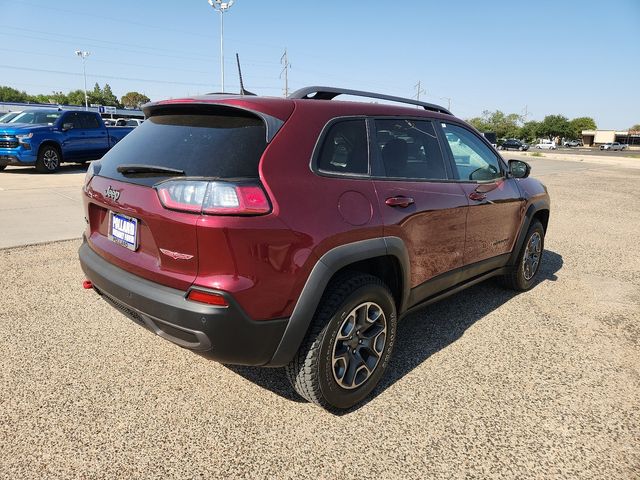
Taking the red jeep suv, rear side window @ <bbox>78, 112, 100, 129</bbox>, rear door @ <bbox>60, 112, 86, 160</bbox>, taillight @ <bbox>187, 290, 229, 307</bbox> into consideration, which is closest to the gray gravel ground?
the red jeep suv

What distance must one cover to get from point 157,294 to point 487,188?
2.65m

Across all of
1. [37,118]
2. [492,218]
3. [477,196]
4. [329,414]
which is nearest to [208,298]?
[329,414]

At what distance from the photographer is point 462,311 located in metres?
3.99

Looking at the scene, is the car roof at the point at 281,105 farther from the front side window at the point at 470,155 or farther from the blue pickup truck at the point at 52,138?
the blue pickup truck at the point at 52,138

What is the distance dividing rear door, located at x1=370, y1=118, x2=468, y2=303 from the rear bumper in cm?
94

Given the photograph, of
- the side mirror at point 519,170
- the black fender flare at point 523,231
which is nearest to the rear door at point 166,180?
the side mirror at point 519,170

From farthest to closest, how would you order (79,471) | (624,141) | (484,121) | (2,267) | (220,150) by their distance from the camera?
(484,121)
(624,141)
(2,267)
(220,150)
(79,471)

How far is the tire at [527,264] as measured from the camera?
4.31 m

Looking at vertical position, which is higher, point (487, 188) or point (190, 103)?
point (190, 103)

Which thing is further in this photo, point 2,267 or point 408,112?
point 2,267

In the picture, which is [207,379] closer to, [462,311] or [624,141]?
[462,311]

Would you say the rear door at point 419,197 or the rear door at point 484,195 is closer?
the rear door at point 419,197

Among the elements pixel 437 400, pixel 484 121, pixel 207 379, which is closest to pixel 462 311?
pixel 437 400

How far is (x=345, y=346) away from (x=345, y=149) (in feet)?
3.54
